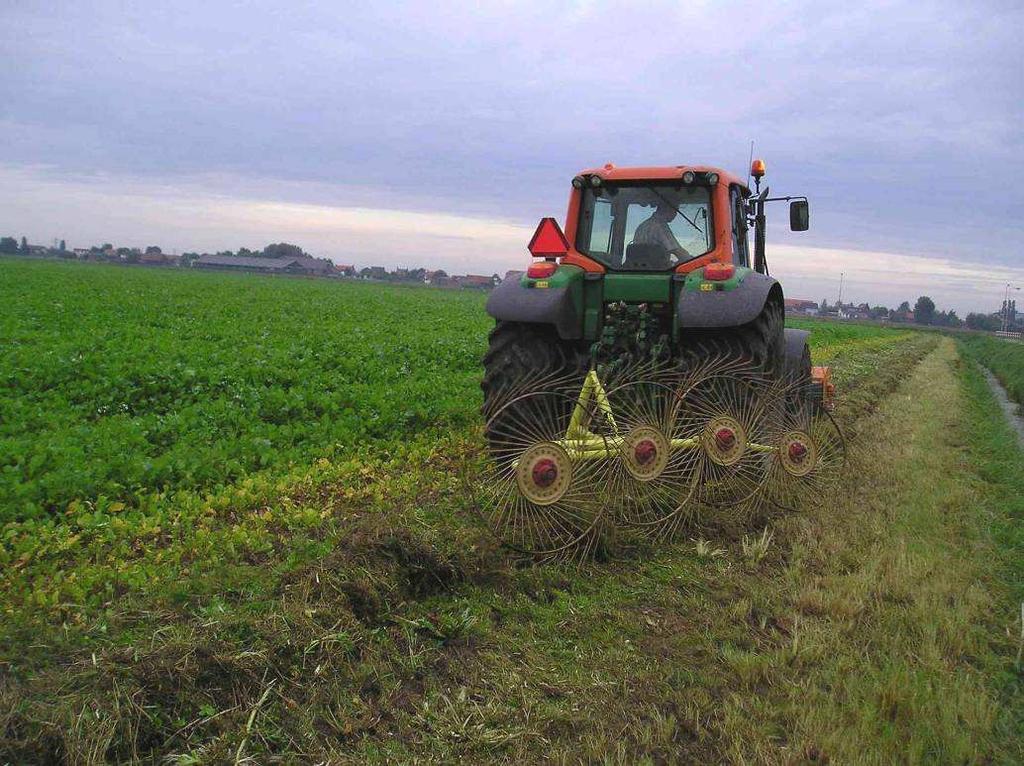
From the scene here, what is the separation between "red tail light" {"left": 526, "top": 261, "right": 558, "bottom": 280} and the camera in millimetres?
5426

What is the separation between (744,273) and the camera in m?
5.21

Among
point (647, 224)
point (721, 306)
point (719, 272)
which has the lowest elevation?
point (721, 306)

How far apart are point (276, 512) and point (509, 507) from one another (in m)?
1.49

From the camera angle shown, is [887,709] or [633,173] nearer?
[887,709]

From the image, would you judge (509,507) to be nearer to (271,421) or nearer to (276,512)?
(276,512)

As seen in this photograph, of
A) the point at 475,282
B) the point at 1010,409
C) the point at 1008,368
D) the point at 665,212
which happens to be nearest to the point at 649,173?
the point at 665,212

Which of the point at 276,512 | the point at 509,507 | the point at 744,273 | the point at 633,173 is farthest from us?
the point at 633,173

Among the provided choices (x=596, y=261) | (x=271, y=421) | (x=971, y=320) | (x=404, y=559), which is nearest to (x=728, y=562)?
(x=404, y=559)

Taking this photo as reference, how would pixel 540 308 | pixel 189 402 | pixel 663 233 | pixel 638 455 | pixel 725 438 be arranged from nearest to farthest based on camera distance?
pixel 638 455
pixel 725 438
pixel 540 308
pixel 663 233
pixel 189 402

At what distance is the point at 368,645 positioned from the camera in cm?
304

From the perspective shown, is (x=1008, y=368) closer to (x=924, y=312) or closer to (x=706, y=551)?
(x=706, y=551)

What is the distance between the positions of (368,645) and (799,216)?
509 centimetres

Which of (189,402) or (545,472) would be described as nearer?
(545,472)

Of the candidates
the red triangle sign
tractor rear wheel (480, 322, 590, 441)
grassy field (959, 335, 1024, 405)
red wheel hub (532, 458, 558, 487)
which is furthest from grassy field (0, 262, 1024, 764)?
grassy field (959, 335, 1024, 405)
